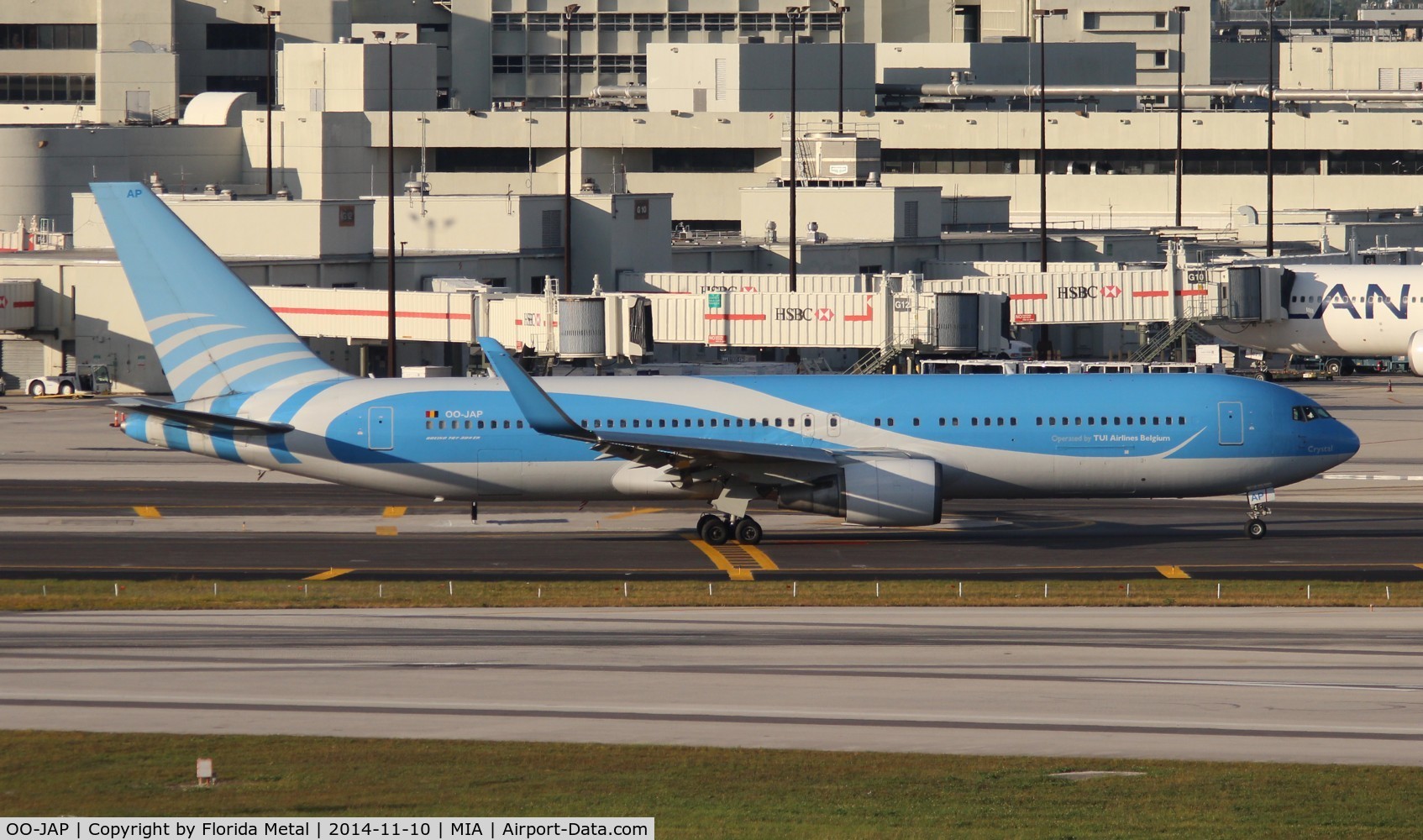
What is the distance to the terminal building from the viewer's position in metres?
89.7

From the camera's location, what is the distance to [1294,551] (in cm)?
4478

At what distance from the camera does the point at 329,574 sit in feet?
140

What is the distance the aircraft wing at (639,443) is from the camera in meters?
42.8

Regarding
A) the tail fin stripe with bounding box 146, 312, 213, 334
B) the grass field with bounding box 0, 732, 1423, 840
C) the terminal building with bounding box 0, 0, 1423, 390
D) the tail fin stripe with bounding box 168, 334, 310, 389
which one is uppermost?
the terminal building with bounding box 0, 0, 1423, 390

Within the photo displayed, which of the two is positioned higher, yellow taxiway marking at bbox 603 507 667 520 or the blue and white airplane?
the blue and white airplane

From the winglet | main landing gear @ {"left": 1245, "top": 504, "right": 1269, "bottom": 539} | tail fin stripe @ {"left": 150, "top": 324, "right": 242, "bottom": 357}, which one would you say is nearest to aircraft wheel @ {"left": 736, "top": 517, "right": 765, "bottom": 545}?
the winglet

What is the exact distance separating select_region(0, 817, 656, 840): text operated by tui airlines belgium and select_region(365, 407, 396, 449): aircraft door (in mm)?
24388

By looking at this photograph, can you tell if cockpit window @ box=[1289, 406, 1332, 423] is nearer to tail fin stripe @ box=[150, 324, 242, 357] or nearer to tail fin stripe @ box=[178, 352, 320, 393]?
tail fin stripe @ box=[178, 352, 320, 393]

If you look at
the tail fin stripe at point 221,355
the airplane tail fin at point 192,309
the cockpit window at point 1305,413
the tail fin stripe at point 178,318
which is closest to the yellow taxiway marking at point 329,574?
the airplane tail fin at point 192,309

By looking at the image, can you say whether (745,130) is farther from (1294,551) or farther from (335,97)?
(1294,551)

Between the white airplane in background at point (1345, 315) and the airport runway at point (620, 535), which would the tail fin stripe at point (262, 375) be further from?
the white airplane in background at point (1345, 315)

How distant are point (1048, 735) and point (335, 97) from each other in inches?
4091

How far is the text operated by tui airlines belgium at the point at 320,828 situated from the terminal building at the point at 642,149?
52.3 metres

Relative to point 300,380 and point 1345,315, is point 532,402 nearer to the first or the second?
point 300,380
